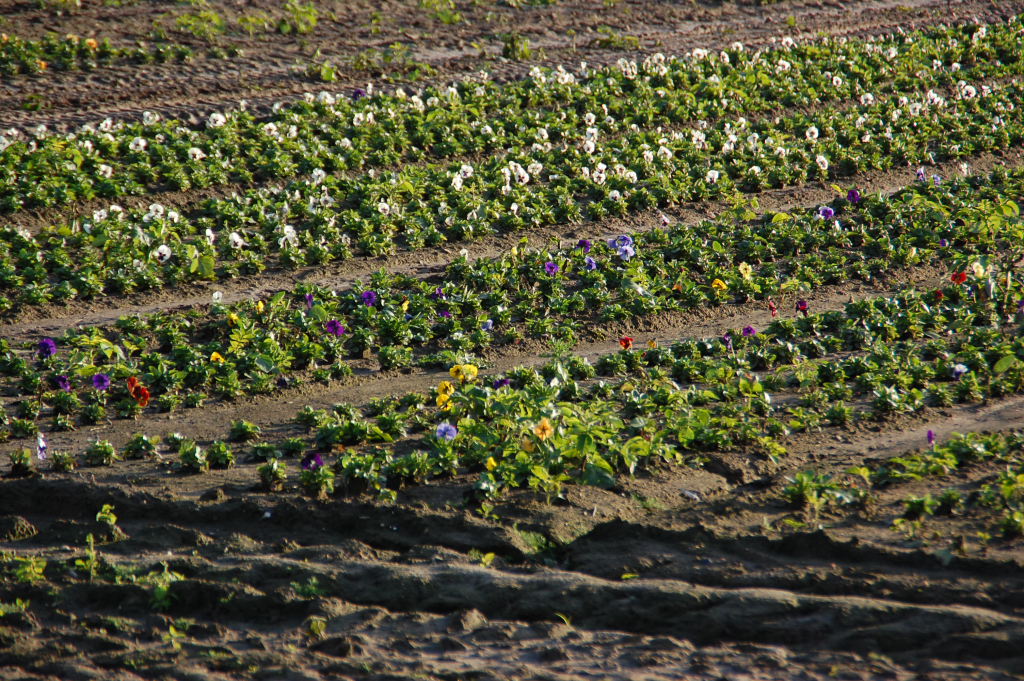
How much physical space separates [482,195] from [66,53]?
21.2ft

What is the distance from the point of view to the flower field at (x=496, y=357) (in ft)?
10.6

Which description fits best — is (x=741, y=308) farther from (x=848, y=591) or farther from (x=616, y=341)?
(x=848, y=591)

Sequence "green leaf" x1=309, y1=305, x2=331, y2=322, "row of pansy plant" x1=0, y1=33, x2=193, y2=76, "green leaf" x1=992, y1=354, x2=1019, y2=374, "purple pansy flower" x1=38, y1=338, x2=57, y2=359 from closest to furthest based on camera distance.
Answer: "green leaf" x1=992, y1=354, x2=1019, y2=374 → "purple pansy flower" x1=38, y1=338, x2=57, y2=359 → "green leaf" x1=309, y1=305, x2=331, y2=322 → "row of pansy plant" x1=0, y1=33, x2=193, y2=76

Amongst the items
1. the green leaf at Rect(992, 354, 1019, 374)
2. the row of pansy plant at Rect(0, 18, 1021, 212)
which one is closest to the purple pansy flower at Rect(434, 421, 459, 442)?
the green leaf at Rect(992, 354, 1019, 374)

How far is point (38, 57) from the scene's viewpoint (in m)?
10.7

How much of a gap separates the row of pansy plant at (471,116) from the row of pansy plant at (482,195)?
1.65 feet

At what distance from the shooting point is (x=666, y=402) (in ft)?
16.7

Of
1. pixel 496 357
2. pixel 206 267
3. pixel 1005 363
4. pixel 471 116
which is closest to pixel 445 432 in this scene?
pixel 496 357

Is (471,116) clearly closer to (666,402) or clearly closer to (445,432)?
(666,402)

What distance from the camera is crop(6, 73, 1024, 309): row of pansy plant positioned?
6.97 metres

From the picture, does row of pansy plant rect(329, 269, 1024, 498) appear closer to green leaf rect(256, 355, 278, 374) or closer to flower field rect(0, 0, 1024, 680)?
flower field rect(0, 0, 1024, 680)

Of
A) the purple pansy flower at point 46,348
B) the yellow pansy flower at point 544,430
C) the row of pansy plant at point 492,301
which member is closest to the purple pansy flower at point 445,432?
the yellow pansy flower at point 544,430

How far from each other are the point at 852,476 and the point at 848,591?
1.14 m

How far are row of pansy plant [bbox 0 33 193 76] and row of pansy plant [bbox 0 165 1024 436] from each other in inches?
253
